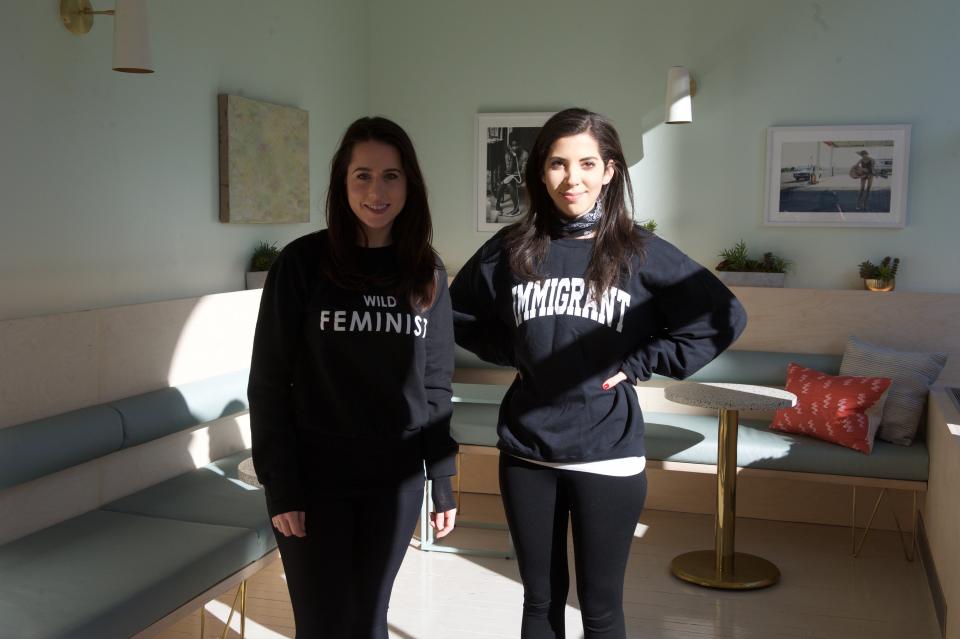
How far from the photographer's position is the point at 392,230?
91.5 inches

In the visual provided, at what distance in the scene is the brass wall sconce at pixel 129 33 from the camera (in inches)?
149

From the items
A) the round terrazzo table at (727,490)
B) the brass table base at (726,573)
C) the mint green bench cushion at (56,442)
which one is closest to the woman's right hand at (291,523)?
the mint green bench cushion at (56,442)

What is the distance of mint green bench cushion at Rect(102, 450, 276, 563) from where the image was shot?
3.70 metres

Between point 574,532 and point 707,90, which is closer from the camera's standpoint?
point 574,532

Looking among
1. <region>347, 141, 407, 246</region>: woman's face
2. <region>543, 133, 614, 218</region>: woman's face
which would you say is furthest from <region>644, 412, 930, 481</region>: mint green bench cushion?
<region>347, 141, 407, 246</region>: woman's face

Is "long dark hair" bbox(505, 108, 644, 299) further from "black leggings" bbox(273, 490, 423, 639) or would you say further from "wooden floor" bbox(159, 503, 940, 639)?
"wooden floor" bbox(159, 503, 940, 639)

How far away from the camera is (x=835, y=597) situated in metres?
4.34

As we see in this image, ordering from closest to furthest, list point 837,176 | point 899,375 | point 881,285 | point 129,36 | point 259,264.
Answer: point 129,36 → point 899,375 → point 259,264 → point 881,285 → point 837,176

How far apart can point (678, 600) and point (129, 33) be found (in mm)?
3195

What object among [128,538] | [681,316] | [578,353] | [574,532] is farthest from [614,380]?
[128,538]

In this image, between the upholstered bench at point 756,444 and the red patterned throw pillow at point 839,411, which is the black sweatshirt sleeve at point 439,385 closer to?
the upholstered bench at point 756,444

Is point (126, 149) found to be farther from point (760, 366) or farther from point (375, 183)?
point (760, 366)

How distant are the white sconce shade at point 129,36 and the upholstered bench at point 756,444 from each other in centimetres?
218

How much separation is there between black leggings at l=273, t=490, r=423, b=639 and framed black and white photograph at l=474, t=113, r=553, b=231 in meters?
4.24
